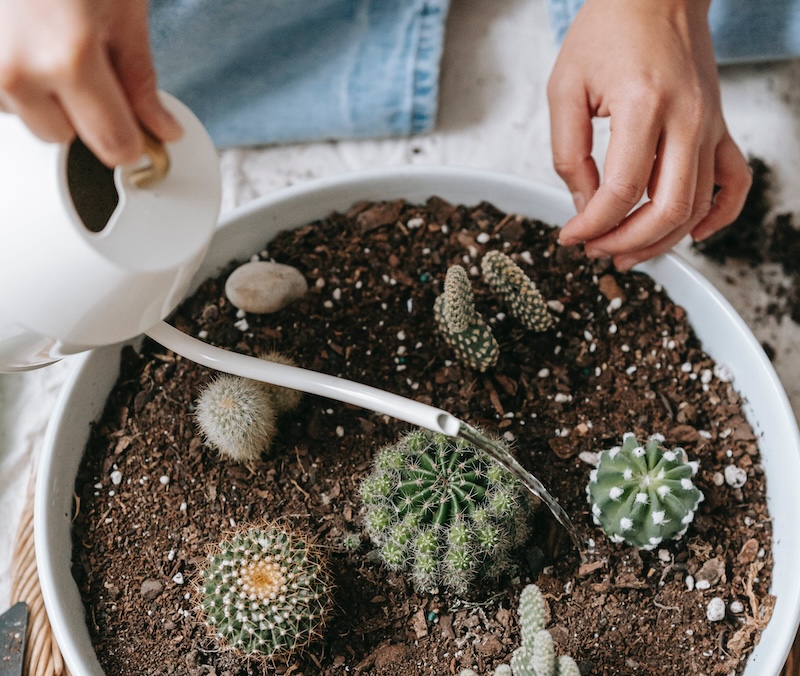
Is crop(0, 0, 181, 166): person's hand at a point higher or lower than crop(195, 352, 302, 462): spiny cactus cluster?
higher

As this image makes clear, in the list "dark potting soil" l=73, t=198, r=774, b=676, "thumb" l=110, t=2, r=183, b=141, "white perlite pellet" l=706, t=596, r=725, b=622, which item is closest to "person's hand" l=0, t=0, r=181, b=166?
"thumb" l=110, t=2, r=183, b=141

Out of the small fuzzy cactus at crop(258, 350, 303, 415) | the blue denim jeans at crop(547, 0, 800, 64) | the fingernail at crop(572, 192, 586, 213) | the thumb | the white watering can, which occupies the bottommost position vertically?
the small fuzzy cactus at crop(258, 350, 303, 415)

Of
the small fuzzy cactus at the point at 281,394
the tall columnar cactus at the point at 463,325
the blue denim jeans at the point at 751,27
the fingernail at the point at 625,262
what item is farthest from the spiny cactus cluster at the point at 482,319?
the blue denim jeans at the point at 751,27

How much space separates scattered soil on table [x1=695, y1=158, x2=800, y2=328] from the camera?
54.6 inches

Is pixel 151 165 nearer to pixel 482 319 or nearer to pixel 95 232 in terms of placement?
pixel 95 232

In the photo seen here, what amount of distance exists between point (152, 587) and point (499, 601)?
466 mm

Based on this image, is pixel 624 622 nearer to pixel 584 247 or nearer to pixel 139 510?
pixel 584 247

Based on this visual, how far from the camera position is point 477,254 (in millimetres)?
1184

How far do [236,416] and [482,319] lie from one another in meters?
0.37

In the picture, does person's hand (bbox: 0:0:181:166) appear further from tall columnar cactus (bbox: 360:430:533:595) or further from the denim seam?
the denim seam

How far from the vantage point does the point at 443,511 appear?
0.91 metres

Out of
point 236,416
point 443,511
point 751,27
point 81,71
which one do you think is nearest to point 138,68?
point 81,71

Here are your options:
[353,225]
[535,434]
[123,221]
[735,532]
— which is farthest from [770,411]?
[123,221]

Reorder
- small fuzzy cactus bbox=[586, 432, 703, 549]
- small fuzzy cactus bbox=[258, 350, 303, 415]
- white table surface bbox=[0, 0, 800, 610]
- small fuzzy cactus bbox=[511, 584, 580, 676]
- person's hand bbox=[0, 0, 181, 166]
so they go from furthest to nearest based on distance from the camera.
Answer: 1. white table surface bbox=[0, 0, 800, 610]
2. small fuzzy cactus bbox=[258, 350, 303, 415]
3. small fuzzy cactus bbox=[586, 432, 703, 549]
4. small fuzzy cactus bbox=[511, 584, 580, 676]
5. person's hand bbox=[0, 0, 181, 166]
